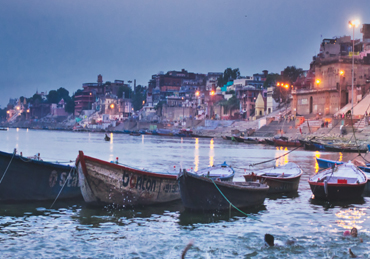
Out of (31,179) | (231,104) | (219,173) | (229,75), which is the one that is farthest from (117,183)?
(229,75)

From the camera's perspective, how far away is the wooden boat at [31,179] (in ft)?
49.8

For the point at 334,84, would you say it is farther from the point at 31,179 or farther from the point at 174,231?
the point at 174,231

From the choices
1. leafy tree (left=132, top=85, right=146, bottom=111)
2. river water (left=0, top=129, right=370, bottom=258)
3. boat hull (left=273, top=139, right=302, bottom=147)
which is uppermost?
leafy tree (left=132, top=85, right=146, bottom=111)

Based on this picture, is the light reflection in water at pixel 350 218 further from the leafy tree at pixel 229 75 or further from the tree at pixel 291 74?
the leafy tree at pixel 229 75

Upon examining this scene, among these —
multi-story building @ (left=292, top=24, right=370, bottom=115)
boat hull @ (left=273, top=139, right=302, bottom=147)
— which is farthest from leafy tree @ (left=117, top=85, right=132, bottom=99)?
boat hull @ (left=273, top=139, right=302, bottom=147)

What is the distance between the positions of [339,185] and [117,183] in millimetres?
7750

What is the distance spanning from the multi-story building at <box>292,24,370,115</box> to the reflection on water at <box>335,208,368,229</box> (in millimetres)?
52671

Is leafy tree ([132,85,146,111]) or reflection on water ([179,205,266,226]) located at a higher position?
leafy tree ([132,85,146,111])

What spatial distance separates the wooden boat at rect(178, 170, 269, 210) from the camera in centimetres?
1375

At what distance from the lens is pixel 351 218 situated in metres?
14.4

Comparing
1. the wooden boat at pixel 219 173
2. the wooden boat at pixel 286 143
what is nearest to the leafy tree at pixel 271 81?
the wooden boat at pixel 286 143

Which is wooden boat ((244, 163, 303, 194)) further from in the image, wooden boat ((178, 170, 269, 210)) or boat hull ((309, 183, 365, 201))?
wooden boat ((178, 170, 269, 210))

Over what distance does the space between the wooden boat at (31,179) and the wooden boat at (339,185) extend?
858 centimetres

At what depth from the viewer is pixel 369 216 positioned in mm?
14844
